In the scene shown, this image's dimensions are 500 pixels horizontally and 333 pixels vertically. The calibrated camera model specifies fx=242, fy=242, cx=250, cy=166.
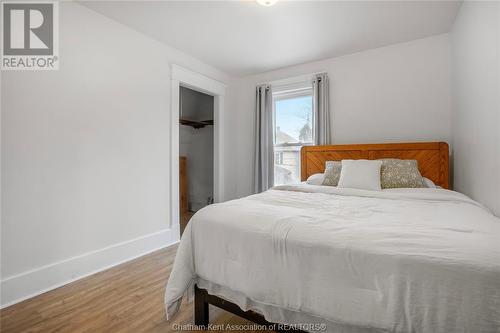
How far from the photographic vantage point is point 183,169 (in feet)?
15.8

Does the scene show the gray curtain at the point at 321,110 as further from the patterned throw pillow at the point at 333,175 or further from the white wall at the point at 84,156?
the white wall at the point at 84,156

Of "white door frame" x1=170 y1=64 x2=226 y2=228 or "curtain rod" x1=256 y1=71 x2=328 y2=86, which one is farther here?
"curtain rod" x1=256 y1=71 x2=328 y2=86

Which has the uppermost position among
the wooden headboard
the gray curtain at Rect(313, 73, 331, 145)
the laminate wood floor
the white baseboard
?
the gray curtain at Rect(313, 73, 331, 145)

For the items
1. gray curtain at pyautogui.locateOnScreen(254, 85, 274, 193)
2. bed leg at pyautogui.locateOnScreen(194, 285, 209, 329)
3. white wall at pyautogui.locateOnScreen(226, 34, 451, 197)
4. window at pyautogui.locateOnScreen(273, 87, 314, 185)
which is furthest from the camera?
gray curtain at pyautogui.locateOnScreen(254, 85, 274, 193)

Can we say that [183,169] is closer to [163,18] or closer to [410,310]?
[163,18]

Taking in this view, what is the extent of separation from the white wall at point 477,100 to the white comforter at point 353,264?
47cm

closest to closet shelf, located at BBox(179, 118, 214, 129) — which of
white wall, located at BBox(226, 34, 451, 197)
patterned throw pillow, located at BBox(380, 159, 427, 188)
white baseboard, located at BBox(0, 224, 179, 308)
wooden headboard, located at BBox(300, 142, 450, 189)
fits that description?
white wall, located at BBox(226, 34, 451, 197)

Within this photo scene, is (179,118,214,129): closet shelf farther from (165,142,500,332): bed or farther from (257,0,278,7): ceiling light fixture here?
(165,142,500,332): bed

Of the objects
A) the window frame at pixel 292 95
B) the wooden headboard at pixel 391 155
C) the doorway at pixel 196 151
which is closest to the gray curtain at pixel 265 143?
the window frame at pixel 292 95

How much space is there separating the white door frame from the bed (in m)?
1.73

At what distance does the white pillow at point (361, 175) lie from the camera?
232 cm

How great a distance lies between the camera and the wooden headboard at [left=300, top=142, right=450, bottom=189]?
2641mm

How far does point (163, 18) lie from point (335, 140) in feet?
8.37

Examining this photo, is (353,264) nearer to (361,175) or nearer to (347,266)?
(347,266)
